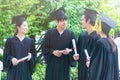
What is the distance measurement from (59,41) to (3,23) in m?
2.17

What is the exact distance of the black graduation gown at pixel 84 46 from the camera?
275 inches

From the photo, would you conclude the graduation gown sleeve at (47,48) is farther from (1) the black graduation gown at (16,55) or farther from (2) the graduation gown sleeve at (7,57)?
(2) the graduation gown sleeve at (7,57)

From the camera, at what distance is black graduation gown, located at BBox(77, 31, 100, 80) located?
6988mm

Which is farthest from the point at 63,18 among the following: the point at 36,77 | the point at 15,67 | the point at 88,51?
the point at 36,77

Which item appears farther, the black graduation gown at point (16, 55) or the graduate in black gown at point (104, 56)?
the black graduation gown at point (16, 55)

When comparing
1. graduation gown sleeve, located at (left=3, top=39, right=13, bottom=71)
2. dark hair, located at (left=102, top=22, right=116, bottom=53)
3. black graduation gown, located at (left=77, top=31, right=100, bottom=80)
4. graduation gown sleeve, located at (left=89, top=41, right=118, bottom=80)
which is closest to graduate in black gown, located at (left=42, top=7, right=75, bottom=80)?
black graduation gown, located at (left=77, top=31, right=100, bottom=80)

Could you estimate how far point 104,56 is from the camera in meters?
6.20

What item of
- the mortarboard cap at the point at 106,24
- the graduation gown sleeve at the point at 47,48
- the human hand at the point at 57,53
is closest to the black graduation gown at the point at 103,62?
the mortarboard cap at the point at 106,24

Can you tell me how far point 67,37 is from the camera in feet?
23.7

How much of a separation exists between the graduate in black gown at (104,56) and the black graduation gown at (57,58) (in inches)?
38.3

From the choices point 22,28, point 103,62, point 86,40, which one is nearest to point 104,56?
point 103,62

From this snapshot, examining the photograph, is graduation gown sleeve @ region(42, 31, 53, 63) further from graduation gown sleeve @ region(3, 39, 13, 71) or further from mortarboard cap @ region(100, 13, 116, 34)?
mortarboard cap @ region(100, 13, 116, 34)

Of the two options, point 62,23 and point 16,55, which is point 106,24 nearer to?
point 62,23

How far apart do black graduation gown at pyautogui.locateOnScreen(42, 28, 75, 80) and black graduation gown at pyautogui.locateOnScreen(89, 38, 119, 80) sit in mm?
960
